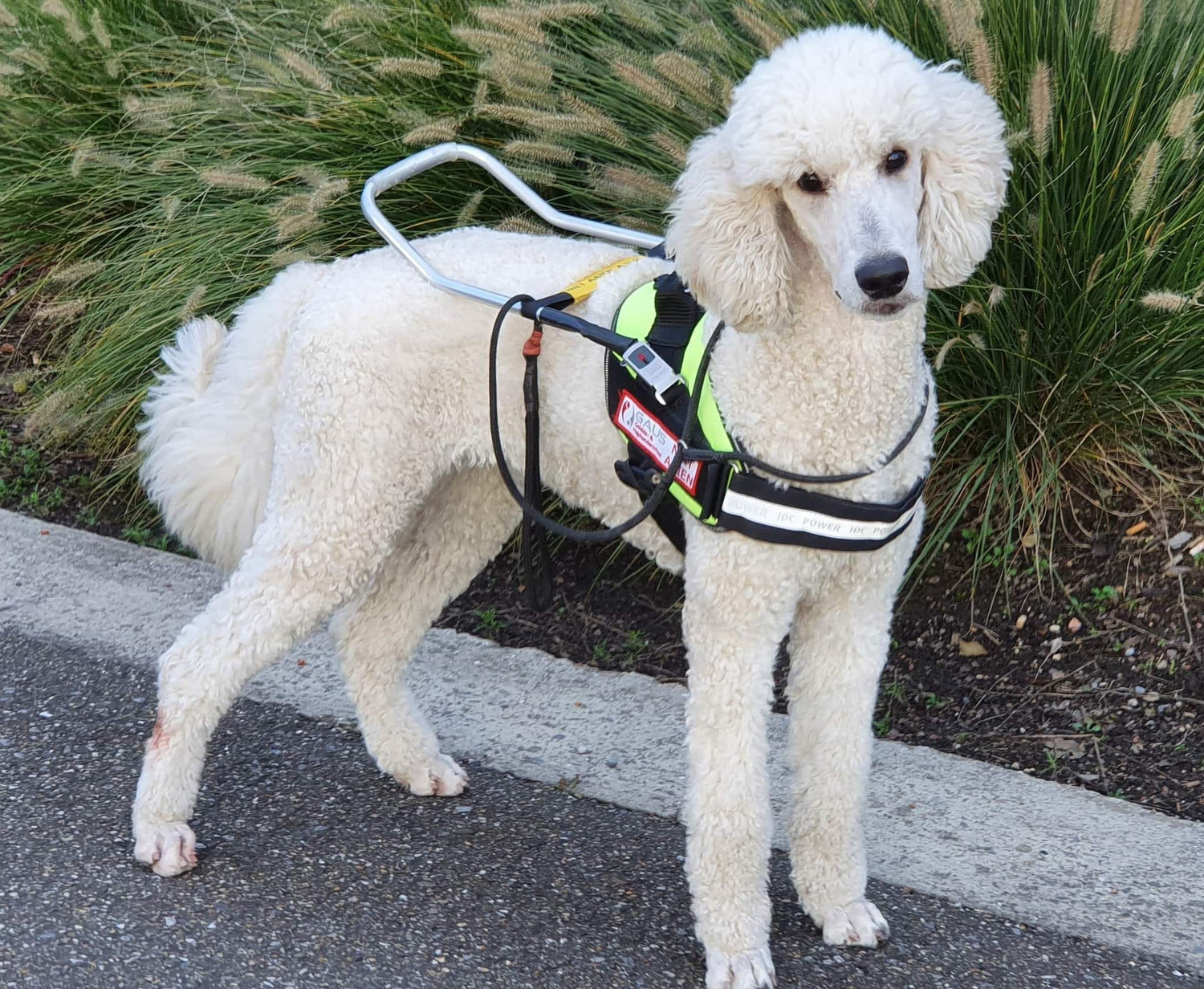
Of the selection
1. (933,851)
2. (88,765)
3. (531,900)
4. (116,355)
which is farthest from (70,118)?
(933,851)

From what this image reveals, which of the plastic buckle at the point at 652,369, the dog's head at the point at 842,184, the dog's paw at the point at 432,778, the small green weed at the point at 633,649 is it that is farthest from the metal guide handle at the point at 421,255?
the small green weed at the point at 633,649

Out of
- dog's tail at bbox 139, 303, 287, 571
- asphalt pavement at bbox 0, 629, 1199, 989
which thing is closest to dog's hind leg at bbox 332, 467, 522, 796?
asphalt pavement at bbox 0, 629, 1199, 989

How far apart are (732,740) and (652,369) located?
748 millimetres

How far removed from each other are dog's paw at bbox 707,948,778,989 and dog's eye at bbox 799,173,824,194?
148cm

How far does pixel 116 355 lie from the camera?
5168 mm

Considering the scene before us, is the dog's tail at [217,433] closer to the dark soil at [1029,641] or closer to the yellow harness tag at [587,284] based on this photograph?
the yellow harness tag at [587,284]

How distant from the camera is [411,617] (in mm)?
3465

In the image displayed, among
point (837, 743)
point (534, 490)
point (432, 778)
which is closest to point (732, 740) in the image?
point (837, 743)

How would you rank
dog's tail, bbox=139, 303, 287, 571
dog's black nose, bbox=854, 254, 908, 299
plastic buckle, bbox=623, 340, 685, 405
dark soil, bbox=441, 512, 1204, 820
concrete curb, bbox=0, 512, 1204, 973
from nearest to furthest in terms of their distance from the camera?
dog's black nose, bbox=854, 254, 908, 299 → plastic buckle, bbox=623, 340, 685, 405 → concrete curb, bbox=0, 512, 1204, 973 → dog's tail, bbox=139, 303, 287, 571 → dark soil, bbox=441, 512, 1204, 820

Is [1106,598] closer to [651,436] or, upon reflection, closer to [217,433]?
[651,436]

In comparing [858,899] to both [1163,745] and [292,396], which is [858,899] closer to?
[1163,745]

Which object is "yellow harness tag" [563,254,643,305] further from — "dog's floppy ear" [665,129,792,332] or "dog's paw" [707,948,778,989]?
"dog's paw" [707,948,778,989]

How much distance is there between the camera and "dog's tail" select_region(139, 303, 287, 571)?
3346 millimetres

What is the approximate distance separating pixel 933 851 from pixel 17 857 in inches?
82.4
